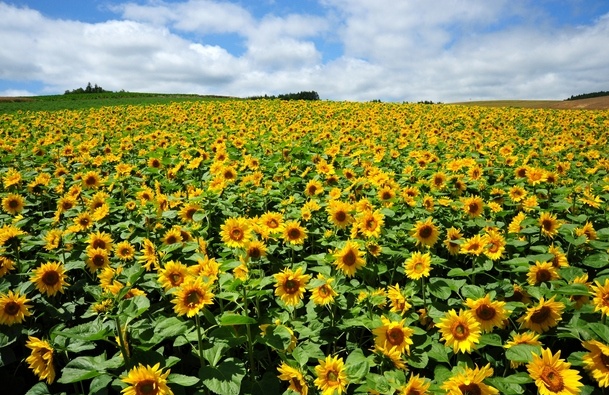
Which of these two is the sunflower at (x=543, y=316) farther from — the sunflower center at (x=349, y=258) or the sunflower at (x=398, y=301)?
the sunflower center at (x=349, y=258)

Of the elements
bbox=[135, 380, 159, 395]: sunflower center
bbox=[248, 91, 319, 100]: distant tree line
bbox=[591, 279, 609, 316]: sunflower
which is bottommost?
bbox=[135, 380, 159, 395]: sunflower center

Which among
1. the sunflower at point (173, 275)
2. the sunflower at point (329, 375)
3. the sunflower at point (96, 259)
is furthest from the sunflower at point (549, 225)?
the sunflower at point (96, 259)

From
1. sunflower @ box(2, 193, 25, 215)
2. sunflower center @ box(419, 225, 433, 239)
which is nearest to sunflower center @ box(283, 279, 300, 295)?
sunflower center @ box(419, 225, 433, 239)

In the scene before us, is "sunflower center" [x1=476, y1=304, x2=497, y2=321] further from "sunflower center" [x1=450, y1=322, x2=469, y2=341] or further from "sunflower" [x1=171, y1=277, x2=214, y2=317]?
"sunflower" [x1=171, y1=277, x2=214, y2=317]

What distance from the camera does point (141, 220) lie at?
4773mm

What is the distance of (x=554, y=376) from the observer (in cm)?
207

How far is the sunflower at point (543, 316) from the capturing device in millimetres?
2610

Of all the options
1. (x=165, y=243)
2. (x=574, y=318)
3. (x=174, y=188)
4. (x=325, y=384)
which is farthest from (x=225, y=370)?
(x=174, y=188)

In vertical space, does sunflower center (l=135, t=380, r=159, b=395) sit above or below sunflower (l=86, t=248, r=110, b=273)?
below

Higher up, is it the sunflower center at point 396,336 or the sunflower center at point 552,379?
the sunflower center at point 552,379

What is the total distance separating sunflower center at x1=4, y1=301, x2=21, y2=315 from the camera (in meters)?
2.78

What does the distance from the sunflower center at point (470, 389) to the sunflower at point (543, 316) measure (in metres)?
0.85

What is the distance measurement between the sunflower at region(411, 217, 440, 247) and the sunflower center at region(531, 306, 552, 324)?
1.16 m

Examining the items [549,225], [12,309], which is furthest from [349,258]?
[12,309]
